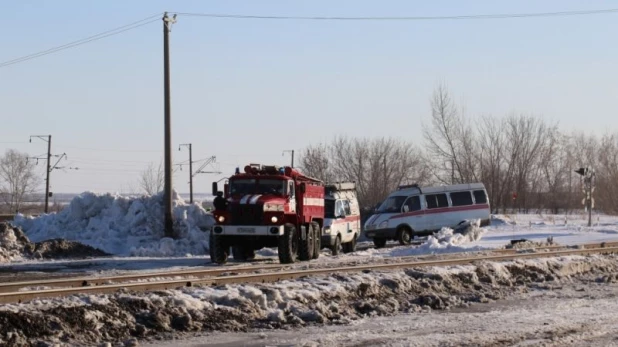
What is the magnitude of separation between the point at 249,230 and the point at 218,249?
1.07 metres

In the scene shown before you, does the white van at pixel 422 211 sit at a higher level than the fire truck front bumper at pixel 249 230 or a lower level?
higher

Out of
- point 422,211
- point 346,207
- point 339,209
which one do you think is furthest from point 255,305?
point 422,211

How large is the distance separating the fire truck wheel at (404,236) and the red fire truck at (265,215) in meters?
10.4

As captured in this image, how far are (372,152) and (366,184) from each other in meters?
3.78

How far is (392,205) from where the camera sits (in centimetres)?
4022

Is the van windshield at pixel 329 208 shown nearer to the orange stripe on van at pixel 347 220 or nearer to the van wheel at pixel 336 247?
the orange stripe on van at pixel 347 220

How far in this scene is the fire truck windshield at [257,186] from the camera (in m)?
28.0

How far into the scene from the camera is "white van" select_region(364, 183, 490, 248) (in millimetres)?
39531

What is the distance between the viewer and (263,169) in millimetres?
28656

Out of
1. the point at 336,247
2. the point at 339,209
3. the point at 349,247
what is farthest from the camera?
the point at 349,247

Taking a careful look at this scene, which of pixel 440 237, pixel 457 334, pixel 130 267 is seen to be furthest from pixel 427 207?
pixel 457 334

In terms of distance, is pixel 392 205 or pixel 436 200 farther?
pixel 436 200

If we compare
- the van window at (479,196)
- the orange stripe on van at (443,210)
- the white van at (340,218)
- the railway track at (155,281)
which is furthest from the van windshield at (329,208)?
the van window at (479,196)

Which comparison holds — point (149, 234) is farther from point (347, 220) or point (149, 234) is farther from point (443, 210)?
point (443, 210)
